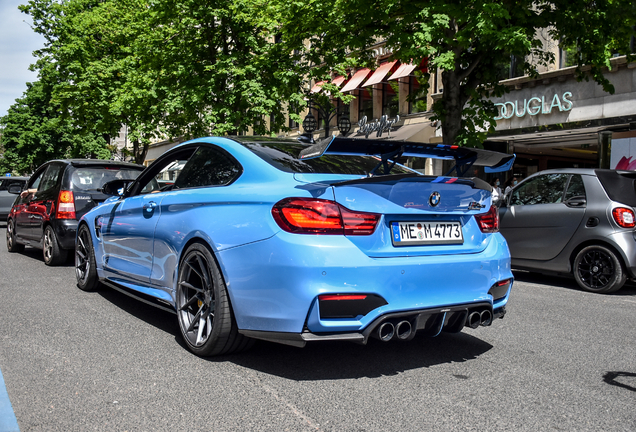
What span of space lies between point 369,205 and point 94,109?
28.8 metres

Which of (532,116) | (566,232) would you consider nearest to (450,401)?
(566,232)

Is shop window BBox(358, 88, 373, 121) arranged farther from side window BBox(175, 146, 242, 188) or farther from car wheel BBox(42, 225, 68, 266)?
side window BBox(175, 146, 242, 188)

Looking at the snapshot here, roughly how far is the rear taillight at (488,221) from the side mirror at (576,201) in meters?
4.50

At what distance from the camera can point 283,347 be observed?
4375 mm

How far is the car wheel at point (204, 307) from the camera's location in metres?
3.82

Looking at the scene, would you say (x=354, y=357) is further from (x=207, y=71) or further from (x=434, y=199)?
(x=207, y=71)

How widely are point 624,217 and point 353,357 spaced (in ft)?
17.1

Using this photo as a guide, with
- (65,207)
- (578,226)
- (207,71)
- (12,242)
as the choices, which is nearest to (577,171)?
(578,226)

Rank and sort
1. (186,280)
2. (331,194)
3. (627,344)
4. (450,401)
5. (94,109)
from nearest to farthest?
(450,401) < (331,194) < (186,280) < (627,344) < (94,109)

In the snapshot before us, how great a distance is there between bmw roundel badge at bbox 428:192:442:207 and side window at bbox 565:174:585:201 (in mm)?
5246

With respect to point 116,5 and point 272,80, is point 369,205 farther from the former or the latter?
point 116,5

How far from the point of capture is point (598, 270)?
25.9 feet

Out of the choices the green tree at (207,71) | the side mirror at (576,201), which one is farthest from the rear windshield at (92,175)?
the green tree at (207,71)

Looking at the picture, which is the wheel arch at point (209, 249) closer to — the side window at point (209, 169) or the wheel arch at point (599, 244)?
the side window at point (209, 169)
